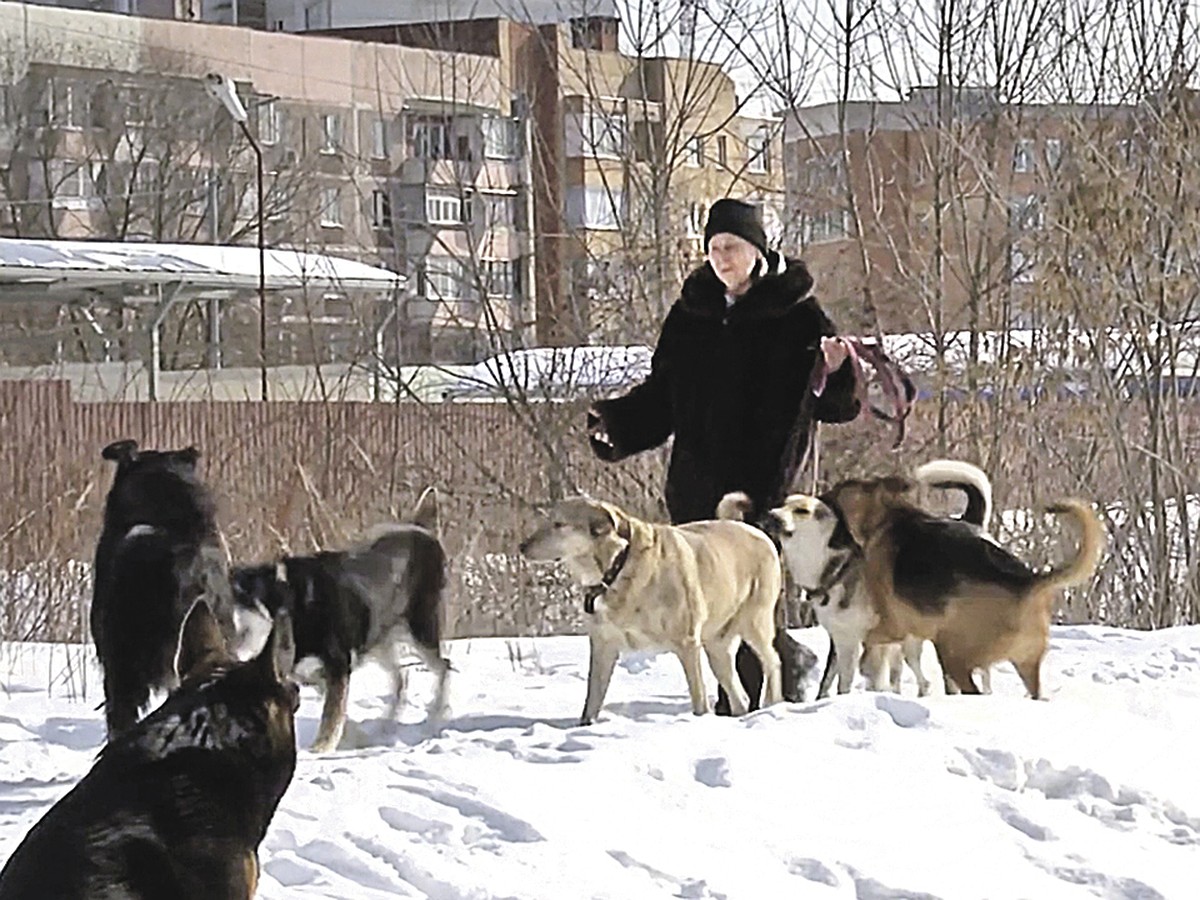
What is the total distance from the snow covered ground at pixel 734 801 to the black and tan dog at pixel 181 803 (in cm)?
71

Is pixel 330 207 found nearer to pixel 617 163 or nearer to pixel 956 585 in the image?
pixel 617 163

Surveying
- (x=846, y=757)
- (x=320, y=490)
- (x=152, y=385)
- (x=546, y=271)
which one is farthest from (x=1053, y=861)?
(x=152, y=385)

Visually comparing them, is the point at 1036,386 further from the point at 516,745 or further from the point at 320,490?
the point at 516,745

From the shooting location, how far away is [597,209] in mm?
15922

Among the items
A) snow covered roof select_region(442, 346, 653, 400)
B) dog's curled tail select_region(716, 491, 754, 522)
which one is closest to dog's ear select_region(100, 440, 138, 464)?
dog's curled tail select_region(716, 491, 754, 522)

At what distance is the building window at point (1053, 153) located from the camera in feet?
47.6

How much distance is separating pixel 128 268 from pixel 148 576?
2281 centimetres

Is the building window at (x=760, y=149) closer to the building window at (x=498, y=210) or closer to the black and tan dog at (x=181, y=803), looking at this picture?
the building window at (x=498, y=210)

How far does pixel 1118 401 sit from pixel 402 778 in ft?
31.6

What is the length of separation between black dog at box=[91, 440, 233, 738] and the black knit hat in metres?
2.30

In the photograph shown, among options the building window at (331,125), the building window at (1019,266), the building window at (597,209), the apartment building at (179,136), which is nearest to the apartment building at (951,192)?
the building window at (1019,266)

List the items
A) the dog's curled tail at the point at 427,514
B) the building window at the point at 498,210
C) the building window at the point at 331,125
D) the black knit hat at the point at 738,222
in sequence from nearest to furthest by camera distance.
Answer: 1. the black knit hat at the point at 738,222
2. the dog's curled tail at the point at 427,514
3. the building window at the point at 498,210
4. the building window at the point at 331,125

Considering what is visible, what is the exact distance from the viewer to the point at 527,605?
12.8m

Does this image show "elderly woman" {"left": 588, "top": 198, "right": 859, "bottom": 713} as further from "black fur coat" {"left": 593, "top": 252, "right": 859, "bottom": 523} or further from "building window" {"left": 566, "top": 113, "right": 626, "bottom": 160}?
"building window" {"left": 566, "top": 113, "right": 626, "bottom": 160}
